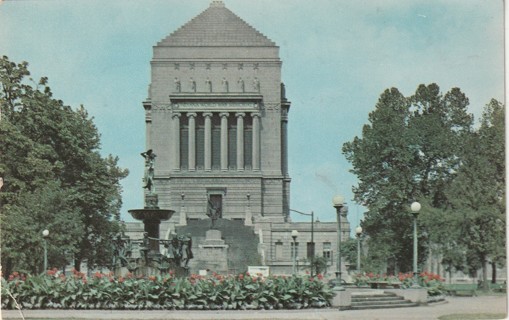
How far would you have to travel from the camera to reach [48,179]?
44.0 meters

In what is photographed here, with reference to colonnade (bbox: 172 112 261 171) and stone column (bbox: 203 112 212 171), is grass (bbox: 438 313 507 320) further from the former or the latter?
stone column (bbox: 203 112 212 171)

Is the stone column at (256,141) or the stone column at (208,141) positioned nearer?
the stone column at (208,141)

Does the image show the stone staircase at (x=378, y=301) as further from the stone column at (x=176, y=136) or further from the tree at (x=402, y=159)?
the stone column at (x=176, y=136)

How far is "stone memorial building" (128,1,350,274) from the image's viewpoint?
8319 centimetres

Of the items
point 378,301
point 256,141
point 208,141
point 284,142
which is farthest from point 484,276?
point 284,142

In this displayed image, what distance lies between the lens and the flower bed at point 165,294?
1024 inches

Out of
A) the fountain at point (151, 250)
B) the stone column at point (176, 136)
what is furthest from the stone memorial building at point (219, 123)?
the fountain at point (151, 250)

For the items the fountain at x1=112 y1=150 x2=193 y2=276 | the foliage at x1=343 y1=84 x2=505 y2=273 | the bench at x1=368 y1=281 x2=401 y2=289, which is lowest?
the bench at x1=368 y1=281 x2=401 y2=289

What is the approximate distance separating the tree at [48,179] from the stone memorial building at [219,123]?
2341cm

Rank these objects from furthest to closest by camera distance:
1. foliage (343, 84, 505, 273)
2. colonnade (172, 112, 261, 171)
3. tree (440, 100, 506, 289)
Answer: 1. colonnade (172, 112, 261, 171)
2. foliage (343, 84, 505, 273)
3. tree (440, 100, 506, 289)

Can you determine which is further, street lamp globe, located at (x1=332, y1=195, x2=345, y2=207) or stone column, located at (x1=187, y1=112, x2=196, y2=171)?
stone column, located at (x1=187, y1=112, x2=196, y2=171)

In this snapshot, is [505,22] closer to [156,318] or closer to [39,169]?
[156,318]

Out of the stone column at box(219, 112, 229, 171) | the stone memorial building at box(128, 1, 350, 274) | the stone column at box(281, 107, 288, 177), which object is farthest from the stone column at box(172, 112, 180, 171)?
the stone column at box(281, 107, 288, 177)

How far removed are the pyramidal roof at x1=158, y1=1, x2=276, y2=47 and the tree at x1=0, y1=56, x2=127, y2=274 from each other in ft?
99.1
